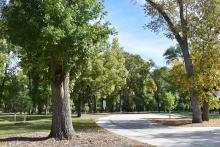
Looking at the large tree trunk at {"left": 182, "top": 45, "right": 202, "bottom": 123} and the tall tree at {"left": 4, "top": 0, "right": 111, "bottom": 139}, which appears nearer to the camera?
the tall tree at {"left": 4, "top": 0, "right": 111, "bottom": 139}

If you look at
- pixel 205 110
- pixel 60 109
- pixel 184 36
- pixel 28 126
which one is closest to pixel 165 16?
pixel 184 36

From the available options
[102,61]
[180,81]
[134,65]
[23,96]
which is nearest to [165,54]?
[134,65]

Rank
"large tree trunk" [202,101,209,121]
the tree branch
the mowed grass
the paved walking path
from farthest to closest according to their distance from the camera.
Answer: "large tree trunk" [202,101,209,121], the tree branch, the mowed grass, the paved walking path

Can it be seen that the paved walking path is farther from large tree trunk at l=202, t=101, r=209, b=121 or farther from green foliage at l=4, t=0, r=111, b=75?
large tree trunk at l=202, t=101, r=209, b=121

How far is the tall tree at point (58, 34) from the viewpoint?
18.5m

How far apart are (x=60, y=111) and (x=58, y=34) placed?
4.65 m

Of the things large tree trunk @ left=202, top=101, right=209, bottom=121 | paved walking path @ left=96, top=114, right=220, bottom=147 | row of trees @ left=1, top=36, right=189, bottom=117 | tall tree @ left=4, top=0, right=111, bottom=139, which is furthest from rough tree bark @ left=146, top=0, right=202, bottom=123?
row of trees @ left=1, top=36, right=189, bottom=117

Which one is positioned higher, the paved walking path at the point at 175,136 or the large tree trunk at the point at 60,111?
the large tree trunk at the point at 60,111

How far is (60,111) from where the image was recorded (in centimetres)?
2111

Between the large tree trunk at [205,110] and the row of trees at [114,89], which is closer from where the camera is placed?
the large tree trunk at [205,110]

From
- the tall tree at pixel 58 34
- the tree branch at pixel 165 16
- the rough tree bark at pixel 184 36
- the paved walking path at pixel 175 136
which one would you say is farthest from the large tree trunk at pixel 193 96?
the tall tree at pixel 58 34

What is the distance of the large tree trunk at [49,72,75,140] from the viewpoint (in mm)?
20891

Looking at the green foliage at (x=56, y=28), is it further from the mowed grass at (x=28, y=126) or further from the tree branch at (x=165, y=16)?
the tree branch at (x=165, y=16)

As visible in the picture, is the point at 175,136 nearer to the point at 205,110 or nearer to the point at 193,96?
the point at 193,96
